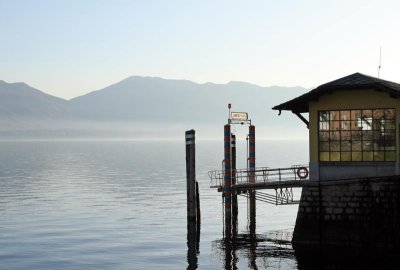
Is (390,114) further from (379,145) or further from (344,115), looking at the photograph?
(344,115)

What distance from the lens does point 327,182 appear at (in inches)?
1270

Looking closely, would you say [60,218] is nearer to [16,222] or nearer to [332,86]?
[16,222]

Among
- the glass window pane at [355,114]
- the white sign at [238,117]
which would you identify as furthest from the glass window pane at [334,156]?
the white sign at [238,117]

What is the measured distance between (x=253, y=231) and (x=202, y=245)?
5919 mm

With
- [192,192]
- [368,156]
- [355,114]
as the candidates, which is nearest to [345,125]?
[355,114]

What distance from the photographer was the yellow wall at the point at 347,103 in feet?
102

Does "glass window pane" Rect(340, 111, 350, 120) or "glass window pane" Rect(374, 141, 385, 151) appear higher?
"glass window pane" Rect(340, 111, 350, 120)

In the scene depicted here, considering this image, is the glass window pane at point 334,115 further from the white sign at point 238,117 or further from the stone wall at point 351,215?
the white sign at point 238,117

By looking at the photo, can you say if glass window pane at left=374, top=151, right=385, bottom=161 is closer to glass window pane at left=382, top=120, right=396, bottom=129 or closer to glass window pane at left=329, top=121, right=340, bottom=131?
glass window pane at left=382, top=120, right=396, bottom=129

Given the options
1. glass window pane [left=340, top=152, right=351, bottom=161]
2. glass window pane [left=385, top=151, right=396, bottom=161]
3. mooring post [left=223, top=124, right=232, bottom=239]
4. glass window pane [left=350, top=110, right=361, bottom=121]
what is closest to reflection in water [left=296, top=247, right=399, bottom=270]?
glass window pane [left=340, top=152, right=351, bottom=161]

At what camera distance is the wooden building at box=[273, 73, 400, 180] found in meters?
31.2

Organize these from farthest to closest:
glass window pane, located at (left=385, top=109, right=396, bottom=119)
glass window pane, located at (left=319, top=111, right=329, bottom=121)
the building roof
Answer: glass window pane, located at (left=319, top=111, right=329, bottom=121) → glass window pane, located at (left=385, top=109, right=396, bottom=119) → the building roof

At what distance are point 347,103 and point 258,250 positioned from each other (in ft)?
30.2

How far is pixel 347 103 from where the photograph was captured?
32.1 metres
